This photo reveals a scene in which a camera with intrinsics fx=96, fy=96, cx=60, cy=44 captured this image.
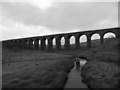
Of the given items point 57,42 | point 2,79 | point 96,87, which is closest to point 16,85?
point 2,79

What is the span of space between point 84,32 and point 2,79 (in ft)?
143

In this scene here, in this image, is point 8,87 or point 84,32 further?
point 84,32

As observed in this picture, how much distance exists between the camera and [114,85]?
1129 cm

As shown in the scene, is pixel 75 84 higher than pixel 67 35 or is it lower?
lower

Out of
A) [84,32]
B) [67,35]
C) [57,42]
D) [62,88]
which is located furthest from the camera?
[57,42]

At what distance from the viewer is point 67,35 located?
56375 mm

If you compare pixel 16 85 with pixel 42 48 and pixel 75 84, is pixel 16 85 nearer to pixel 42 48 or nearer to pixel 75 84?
pixel 75 84

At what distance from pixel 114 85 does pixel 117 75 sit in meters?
2.33

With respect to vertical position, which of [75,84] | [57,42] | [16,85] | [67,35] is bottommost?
[75,84]

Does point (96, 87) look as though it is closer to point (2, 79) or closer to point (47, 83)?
point (47, 83)

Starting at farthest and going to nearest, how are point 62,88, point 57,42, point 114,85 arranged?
point 57,42 → point 62,88 → point 114,85

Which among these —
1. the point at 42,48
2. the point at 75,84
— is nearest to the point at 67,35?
the point at 42,48

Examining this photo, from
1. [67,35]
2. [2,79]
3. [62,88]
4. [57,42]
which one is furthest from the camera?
[57,42]

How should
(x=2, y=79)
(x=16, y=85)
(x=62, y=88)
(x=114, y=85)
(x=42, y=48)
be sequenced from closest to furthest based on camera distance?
(x=114, y=85) < (x=16, y=85) < (x=62, y=88) < (x=2, y=79) < (x=42, y=48)
